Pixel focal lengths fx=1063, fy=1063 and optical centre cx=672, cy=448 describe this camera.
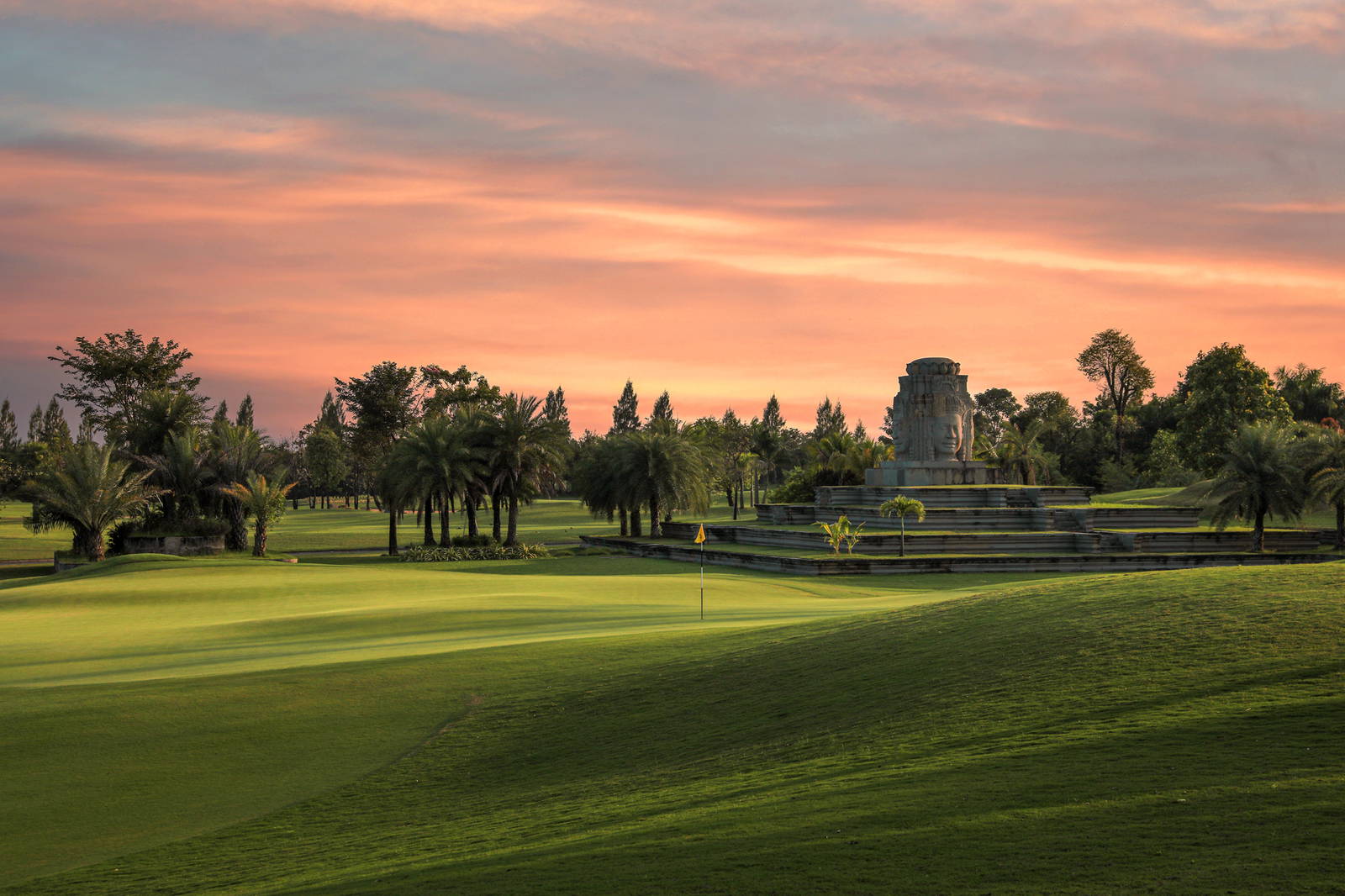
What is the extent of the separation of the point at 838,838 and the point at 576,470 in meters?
60.1

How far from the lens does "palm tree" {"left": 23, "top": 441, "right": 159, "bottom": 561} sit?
174 feet

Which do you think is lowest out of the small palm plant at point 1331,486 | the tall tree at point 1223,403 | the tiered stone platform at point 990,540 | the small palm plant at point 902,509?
the tiered stone platform at point 990,540

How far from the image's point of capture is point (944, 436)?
63000mm

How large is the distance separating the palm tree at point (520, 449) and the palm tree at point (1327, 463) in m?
37.9

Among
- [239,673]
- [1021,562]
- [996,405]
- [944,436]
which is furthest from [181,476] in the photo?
[996,405]

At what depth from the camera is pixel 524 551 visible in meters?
59.0

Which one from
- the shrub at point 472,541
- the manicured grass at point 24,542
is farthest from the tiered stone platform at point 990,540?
the manicured grass at point 24,542

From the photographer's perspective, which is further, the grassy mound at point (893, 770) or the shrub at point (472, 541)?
the shrub at point (472, 541)

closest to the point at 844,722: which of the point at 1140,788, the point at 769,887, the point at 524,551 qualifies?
the point at 1140,788

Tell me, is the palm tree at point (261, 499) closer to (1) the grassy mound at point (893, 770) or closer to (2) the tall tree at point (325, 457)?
(1) the grassy mound at point (893, 770)

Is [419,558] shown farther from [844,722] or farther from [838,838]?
[838,838]

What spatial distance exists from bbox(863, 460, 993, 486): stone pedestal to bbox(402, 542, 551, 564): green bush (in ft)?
68.6

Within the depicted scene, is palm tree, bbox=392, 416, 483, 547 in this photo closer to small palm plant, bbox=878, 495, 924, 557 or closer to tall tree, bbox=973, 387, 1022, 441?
small palm plant, bbox=878, 495, 924, 557

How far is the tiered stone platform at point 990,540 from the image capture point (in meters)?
44.9
